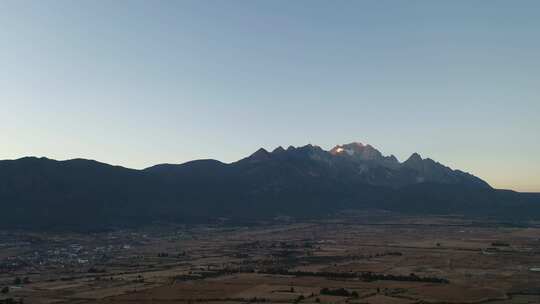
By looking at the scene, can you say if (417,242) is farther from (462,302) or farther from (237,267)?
(462,302)

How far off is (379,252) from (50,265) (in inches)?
2385

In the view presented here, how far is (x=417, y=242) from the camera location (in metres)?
140

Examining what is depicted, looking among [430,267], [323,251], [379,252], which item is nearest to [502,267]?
[430,267]

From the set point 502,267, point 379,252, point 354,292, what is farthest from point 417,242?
point 354,292

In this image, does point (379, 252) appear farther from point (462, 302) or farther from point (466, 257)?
point (462, 302)

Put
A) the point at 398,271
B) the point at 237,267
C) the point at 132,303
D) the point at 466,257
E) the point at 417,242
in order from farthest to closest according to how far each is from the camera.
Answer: the point at 417,242 → the point at 466,257 → the point at 237,267 → the point at 398,271 → the point at 132,303

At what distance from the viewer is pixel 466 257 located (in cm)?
10944

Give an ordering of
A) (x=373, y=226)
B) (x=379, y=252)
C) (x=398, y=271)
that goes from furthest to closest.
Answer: (x=373, y=226) → (x=379, y=252) → (x=398, y=271)

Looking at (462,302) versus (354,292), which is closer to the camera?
(462,302)

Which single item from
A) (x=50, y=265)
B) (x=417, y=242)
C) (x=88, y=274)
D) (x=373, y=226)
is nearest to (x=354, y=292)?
(x=88, y=274)

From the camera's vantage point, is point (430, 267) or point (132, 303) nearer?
point (132, 303)

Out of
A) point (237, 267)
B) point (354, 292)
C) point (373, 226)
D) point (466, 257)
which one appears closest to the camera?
point (354, 292)

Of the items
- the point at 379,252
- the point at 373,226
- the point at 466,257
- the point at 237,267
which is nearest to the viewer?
the point at 237,267

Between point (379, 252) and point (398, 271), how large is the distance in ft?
97.8
